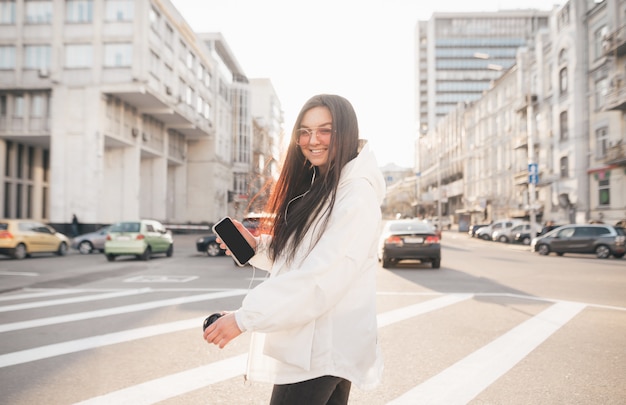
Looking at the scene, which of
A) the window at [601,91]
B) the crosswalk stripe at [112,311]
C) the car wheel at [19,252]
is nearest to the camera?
the crosswalk stripe at [112,311]

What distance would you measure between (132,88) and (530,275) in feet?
93.6

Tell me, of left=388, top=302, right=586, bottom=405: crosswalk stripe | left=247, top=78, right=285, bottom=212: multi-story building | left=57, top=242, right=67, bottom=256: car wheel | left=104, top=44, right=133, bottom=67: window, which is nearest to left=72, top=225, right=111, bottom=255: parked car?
left=57, top=242, right=67, bottom=256: car wheel

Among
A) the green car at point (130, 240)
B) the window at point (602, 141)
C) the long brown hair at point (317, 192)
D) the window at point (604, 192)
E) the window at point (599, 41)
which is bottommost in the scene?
the green car at point (130, 240)

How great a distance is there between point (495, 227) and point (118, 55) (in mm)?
29015

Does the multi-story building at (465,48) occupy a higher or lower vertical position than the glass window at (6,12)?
higher

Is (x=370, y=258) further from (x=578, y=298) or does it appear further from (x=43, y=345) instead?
(x=578, y=298)

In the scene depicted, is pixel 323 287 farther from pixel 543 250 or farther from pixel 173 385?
pixel 543 250

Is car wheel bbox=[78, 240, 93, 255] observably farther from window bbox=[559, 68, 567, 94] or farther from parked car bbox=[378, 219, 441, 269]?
window bbox=[559, 68, 567, 94]

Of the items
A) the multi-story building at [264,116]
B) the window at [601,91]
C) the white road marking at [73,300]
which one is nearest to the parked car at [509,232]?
the window at [601,91]

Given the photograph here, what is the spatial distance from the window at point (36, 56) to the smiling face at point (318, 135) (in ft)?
123

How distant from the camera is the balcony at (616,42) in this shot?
A: 1122 inches

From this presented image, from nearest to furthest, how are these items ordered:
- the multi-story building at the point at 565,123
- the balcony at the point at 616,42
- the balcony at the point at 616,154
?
the balcony at the point at 616,154, the balcony at the point at 616,42, the multi-story building at the point at 565,123

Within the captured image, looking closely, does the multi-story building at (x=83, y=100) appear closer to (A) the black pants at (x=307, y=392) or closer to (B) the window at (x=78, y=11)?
(B) the window at (x=78, y=11)

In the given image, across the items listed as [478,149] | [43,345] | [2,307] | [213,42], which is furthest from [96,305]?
[478,149]
